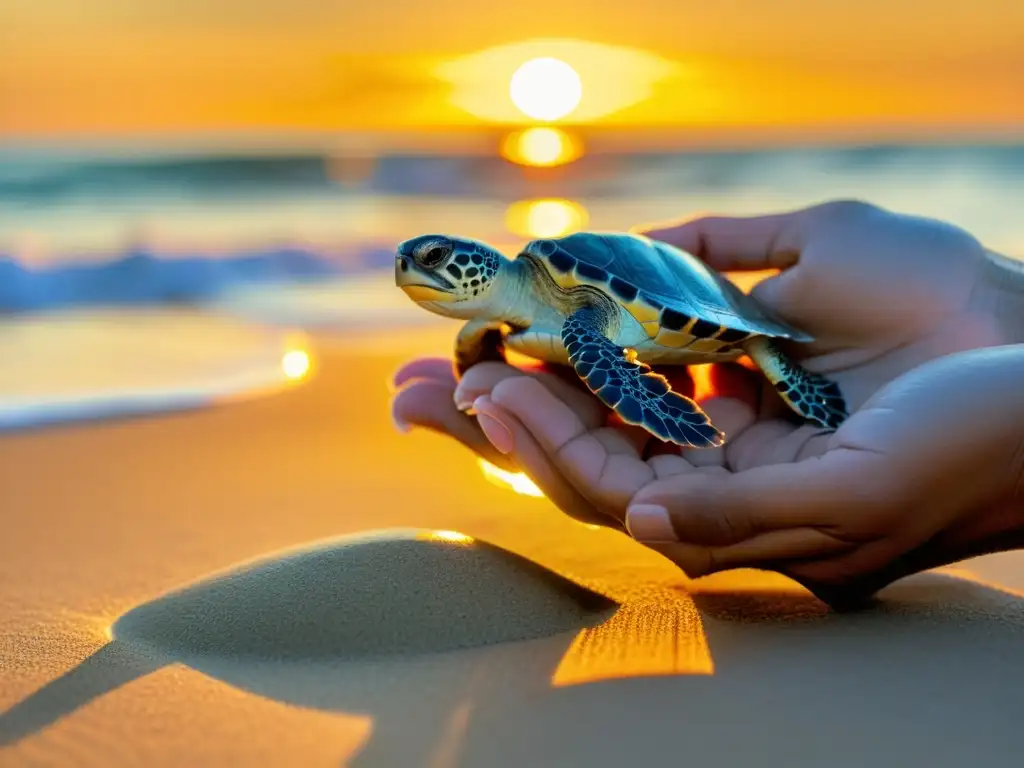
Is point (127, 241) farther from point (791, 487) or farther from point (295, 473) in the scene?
point (791, 487)

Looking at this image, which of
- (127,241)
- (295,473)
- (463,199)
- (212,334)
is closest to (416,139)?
(463,199)

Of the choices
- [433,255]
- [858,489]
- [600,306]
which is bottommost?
[858,489]

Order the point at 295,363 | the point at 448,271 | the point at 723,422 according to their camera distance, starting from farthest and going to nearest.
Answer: the point at 295,363 → the point at 448,271 → the point at 723,422

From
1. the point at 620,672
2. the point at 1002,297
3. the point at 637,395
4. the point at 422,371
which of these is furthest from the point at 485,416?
the point at 1002,297

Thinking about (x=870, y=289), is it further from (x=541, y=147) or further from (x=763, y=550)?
(x=541, y=147)

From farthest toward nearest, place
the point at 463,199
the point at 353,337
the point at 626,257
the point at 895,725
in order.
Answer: the point at 463,199 < the point at 353,337 < the point at 626,257 < the point at 895,725

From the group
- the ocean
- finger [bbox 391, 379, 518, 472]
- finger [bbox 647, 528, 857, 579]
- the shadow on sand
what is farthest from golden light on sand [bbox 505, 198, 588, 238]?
finger [bbox 647, 528, 857, 579]
